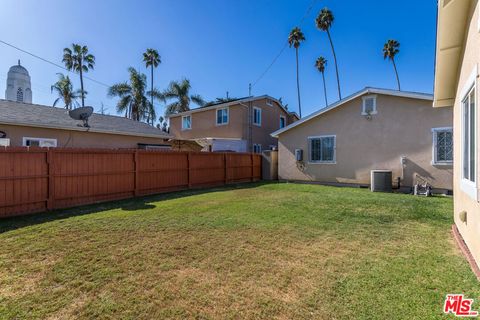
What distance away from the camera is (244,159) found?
50.6 ft

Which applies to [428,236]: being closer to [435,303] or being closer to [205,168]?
[435,303]

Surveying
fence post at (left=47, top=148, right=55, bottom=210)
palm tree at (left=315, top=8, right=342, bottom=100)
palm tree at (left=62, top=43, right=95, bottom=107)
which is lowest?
fence post at (left=47, top=148, right=55, bottom=210)

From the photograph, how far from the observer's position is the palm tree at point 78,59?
27.9 meters

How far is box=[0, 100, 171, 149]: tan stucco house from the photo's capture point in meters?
10.6

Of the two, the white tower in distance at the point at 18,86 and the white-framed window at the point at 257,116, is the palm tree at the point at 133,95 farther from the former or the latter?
the white-framed window at the point at 257,116

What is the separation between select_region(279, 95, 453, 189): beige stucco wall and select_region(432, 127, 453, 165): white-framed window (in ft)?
0.53

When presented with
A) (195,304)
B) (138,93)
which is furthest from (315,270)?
(138,93)

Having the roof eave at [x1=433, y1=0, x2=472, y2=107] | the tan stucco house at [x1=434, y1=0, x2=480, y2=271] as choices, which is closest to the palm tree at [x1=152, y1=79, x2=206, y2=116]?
A: the roof eave at [x1=433, y1=0, x2=472, y2=107]

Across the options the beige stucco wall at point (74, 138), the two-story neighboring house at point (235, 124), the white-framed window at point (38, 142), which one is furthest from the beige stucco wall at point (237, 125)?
the white-framed window at point (38, 142)

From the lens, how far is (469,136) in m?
3.64

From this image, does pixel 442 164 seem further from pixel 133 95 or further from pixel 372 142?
pixel 133 95

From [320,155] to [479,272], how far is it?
34.7 ft

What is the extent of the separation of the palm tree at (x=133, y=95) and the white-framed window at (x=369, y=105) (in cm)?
2588

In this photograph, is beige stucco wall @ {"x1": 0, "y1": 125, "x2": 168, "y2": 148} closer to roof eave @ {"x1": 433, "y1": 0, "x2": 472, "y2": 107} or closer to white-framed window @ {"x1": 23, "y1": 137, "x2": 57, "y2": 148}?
white-framed window @ {"x1": 23, "y1": 137, "x2": 57, "y2": 148}
